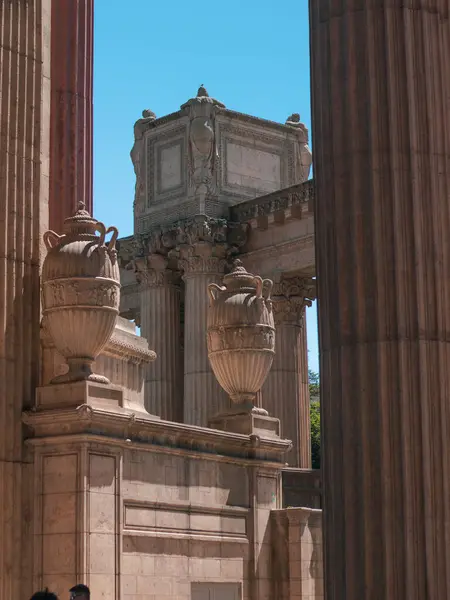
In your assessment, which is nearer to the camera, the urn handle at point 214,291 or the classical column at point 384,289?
the classical column at point 384,289

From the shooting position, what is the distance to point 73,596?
41.3 feet

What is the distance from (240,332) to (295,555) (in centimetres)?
436

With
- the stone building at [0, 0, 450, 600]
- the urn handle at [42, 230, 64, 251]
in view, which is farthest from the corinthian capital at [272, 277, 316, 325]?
the urn handle at [42, 230, 64, 251]

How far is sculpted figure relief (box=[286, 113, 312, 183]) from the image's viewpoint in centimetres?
5725

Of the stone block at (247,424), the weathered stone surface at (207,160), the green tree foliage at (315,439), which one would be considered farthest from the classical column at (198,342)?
the green tree foliage at (315,439)

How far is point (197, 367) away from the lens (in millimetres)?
52656

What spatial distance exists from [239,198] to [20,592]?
118 feet

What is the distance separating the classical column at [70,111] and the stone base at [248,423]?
5024mm

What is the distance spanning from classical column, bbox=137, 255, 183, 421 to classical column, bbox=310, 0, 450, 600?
36.8 m

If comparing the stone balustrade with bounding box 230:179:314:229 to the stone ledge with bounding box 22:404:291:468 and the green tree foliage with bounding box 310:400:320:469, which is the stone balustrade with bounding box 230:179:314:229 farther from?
the green tree foliage with bounding box 310:400:320:469

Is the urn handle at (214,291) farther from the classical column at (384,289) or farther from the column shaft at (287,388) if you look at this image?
the column shaft at (287,388)

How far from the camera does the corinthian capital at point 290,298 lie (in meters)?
53.2

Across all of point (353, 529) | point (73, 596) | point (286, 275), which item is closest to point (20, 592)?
point (353, 529)

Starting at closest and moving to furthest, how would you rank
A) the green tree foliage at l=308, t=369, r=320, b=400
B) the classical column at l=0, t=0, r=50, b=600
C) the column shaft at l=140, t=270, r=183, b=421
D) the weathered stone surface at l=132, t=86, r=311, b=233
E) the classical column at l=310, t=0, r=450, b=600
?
the classical column at l=310, t=0, r=450, b=600 → the classical column at l=0, t=0, r=50, b=600 → the weathered stone surface at l=132, t=86, r=311, b=233 → the column shaft at l=140, t=270, r=183, b=421 → the green tree foliage at l=308, t=369, r=320, b=400
